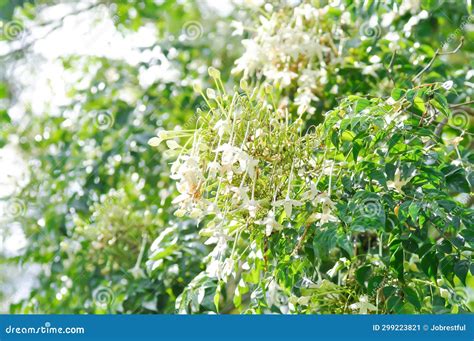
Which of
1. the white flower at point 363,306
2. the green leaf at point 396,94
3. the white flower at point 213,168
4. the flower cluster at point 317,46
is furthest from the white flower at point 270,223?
the flower cluster at point 317,46

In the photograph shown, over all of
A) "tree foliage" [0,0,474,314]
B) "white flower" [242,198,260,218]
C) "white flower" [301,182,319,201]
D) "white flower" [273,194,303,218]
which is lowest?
"tree foliage" [0,0,474,314]

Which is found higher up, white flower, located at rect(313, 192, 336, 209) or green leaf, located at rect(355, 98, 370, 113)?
green leaf, located at rect(355, 98, 370, 113)

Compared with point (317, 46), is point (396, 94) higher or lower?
higher

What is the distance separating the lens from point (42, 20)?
3186mm

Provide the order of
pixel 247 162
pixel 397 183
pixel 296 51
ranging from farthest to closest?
pixel 296 51
pixel 397 183
pixel 247 162

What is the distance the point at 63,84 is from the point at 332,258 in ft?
6.02

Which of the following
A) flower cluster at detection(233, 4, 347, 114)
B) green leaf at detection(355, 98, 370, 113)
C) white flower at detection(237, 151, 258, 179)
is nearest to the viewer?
white flower at detection(237, 151, 258, 179)

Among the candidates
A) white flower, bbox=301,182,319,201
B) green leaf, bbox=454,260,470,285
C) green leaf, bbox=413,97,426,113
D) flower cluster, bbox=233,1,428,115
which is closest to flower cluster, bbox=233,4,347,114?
flower cluster, bbox=233,1,428,115

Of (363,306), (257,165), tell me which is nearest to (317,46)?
(257,165)

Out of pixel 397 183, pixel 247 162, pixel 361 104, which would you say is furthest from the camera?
pixel 397 183

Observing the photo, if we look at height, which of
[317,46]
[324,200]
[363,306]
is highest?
[324,200]

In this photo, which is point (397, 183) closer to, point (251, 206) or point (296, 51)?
point (251, 206)

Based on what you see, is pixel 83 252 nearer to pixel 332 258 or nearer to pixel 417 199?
pixel 332 258

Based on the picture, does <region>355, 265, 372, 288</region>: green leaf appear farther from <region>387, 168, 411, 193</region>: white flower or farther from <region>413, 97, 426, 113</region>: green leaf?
<region>413, 97, 426, 113</region>: green leaf
